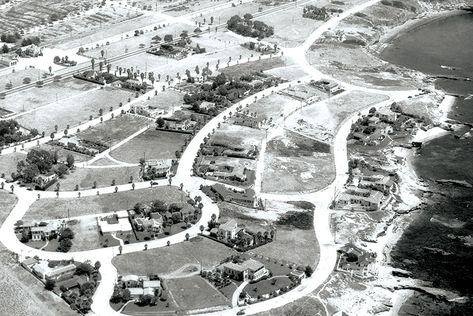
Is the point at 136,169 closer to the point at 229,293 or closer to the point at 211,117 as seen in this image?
the point at 211,117

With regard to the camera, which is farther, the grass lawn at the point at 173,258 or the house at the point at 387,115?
the house at the point at 387,115

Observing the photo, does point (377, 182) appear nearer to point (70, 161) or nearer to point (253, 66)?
point (70, 161)

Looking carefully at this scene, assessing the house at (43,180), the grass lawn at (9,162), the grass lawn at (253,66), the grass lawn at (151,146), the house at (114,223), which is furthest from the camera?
the grass lawn at (253,66)

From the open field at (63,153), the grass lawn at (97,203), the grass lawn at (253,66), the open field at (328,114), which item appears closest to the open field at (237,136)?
the open field at (328,114)

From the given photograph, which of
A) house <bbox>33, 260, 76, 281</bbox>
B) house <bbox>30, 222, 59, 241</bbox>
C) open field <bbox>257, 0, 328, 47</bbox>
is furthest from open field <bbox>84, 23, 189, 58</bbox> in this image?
house <bbox>33, 260, 76, 281</bbox>

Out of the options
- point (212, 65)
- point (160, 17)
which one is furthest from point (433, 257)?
point (160, 17)

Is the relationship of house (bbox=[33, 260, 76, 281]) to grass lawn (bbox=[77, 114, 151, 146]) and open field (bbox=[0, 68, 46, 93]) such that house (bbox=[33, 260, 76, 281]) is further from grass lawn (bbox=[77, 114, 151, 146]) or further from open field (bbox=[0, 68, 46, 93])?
open field (bbox=[0, 68, 46, 93])

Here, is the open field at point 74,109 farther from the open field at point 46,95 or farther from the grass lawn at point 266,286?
the grass lawn at point 266,286
